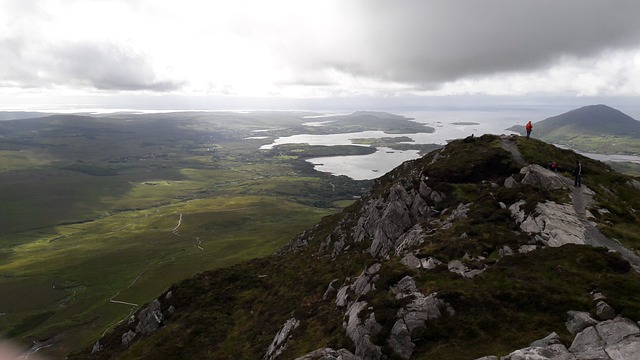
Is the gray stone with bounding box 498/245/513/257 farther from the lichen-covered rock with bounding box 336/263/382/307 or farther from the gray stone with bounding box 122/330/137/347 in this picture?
the gray stone with bounding box 122/330/137/347

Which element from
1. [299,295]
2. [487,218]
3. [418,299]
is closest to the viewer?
[418,299]

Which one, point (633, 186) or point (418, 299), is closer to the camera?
point (418, 299)

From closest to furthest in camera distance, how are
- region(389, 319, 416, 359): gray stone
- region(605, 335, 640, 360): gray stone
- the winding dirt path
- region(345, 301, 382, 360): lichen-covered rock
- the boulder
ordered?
1. region(605, 335, 640, 360): gray stone
2. region(389, 319, 416, 359): gray stone
3. region(345, 301, 382, 360): lichen-covered rock
4. the winding dirt path
5. the boulder

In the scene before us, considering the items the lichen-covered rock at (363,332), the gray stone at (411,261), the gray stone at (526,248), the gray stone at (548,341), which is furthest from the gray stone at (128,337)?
the gray stone at (548,341)

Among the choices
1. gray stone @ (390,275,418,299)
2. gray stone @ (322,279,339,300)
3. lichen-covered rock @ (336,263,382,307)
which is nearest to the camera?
gray stone @ (390,275,418,299)

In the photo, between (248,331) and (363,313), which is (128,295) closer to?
(248,331)

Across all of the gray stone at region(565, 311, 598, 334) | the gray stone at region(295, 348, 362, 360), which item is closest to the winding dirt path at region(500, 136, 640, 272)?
the gray stone at region(565, 311, 598, 334)

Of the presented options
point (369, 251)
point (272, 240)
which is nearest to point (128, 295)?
point (272, 240)
